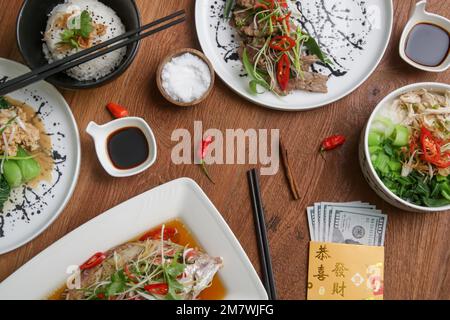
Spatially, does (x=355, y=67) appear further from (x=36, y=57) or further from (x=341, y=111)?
(x=36, y=57)

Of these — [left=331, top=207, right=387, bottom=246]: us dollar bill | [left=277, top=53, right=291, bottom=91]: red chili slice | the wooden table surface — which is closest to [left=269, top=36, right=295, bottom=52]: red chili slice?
[left=277, top=53, right=291, bottom=91]: red chili slice

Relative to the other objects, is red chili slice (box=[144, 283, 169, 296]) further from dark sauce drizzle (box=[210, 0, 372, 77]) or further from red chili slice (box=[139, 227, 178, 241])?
dark sauce drizzle (box=[210, 0, 372, 77])

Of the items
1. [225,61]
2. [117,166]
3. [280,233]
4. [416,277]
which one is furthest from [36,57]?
[416,277]

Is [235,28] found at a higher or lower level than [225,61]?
higher

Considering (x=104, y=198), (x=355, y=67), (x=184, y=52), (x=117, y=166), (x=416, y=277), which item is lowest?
(x=416, y=277)

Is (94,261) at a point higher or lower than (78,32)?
lower

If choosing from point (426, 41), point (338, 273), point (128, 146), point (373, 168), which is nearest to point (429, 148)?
point (373, 168)

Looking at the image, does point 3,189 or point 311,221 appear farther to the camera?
point 311,221

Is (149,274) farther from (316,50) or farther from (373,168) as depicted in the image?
(316,50)
